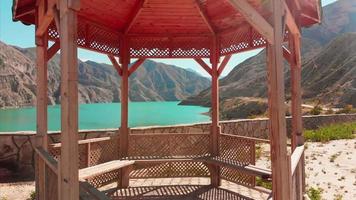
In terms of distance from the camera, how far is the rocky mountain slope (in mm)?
40531

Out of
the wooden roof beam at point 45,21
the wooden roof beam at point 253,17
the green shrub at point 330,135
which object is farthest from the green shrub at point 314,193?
the green shrub at point 330,135

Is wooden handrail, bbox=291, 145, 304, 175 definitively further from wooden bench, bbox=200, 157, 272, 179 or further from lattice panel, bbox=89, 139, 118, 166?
lattice panel, bbox=89, 139, 118, 166

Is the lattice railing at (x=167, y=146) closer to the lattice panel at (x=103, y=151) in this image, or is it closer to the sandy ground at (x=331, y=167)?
the lattice panel at (x=103, y=151)

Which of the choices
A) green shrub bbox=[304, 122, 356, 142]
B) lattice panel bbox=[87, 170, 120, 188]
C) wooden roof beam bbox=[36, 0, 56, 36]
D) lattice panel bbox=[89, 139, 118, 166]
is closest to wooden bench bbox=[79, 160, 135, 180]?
lattice panel bbox=[89, 139, 118, 166]

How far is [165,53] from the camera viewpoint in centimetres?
884

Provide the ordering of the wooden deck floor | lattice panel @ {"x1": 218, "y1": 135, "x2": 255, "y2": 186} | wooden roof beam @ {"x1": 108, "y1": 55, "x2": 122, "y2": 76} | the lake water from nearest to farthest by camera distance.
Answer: the wooden deck floor
lattice panel @ {"x1": 218, "y1": 135, "x2": 255, "y2": 186}
wooden roof beam @ {"x1": 108, "y1": 55, "x2": 122, "y2": 76}
the lake water

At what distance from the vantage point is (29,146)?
909 centimetres

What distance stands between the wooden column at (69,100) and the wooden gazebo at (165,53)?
0.04ft

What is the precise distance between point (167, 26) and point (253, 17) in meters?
5.10

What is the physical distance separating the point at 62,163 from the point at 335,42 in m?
66.6

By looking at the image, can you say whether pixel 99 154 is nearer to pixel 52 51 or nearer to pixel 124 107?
pixel 124 107

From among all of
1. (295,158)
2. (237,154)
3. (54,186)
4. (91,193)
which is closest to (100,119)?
(237,154)

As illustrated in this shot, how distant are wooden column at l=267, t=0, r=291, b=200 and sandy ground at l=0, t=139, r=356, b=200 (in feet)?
11.3

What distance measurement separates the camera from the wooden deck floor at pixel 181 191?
7.29 meters
